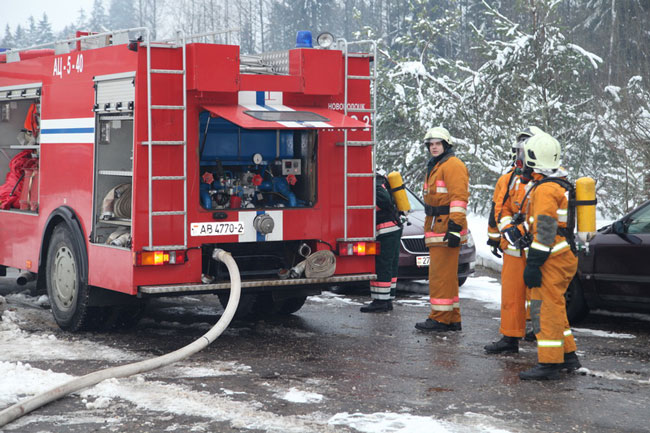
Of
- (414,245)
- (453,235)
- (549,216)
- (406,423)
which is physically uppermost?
(549,216)

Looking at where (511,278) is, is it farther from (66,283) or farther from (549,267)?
(66,283)

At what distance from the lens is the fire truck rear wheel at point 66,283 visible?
856 centimetres

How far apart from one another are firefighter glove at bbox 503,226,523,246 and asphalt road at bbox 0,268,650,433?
3.17 ft

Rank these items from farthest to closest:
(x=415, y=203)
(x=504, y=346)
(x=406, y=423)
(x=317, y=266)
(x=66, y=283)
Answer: (x=415, y=203) → (x=66, y=283) → (x=317, y=266) → (x=504, y=346) → (x=406, y=423)

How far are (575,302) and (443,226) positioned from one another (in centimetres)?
162

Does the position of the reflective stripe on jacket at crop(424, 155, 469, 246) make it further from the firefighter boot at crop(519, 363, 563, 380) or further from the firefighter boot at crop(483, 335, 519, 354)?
the firefighter boot at crop(519, 363, 563, 380)

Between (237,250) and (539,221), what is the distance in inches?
112

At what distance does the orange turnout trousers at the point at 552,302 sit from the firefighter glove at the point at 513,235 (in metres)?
0.47

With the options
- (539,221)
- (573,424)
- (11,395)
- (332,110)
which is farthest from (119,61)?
(573,424)

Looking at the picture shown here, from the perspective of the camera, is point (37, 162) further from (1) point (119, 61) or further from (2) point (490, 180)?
(2) point (490, 180)

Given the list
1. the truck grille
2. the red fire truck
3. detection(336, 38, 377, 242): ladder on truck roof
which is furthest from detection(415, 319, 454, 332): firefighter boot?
the truck grille

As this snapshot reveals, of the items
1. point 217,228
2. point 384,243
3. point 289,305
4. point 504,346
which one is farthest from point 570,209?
point 289,305

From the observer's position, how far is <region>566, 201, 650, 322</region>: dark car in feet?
28.9

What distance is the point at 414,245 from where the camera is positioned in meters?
11.4
